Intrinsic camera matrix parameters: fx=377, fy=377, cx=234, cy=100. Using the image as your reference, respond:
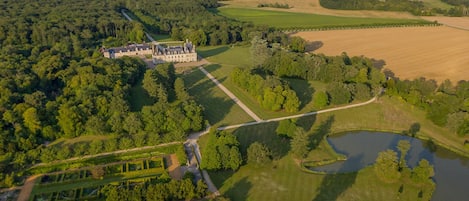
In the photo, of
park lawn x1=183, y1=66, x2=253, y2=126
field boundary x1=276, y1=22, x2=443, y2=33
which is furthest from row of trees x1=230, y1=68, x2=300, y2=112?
field boundary x1=276, y1=22, x2=443, y2=33

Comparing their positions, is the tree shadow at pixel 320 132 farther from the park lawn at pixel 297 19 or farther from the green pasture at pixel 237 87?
the park lawn at pixel 297 19

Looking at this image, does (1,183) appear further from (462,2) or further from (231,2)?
(462,2)

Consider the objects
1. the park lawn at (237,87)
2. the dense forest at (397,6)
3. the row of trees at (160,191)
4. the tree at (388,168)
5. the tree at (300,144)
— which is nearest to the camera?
the row of trees at (160,191)

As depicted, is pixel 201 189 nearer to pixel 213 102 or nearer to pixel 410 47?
pixel 213 102

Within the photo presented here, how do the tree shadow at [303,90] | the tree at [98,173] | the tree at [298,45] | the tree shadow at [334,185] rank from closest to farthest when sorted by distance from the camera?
the tree shadow at [334,185] < the tree at [98,173] < the tree shadow at [303,90] < the tree at [298,45]

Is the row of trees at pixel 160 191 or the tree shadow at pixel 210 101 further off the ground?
the tree shadow at pixel 210 101

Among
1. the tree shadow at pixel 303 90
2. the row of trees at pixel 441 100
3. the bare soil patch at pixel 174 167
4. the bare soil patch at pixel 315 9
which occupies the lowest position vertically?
the bare soil patch at pixel 174 167

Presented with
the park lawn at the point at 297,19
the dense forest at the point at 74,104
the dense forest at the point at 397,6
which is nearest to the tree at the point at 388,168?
the dense forest at the point at 74,104
